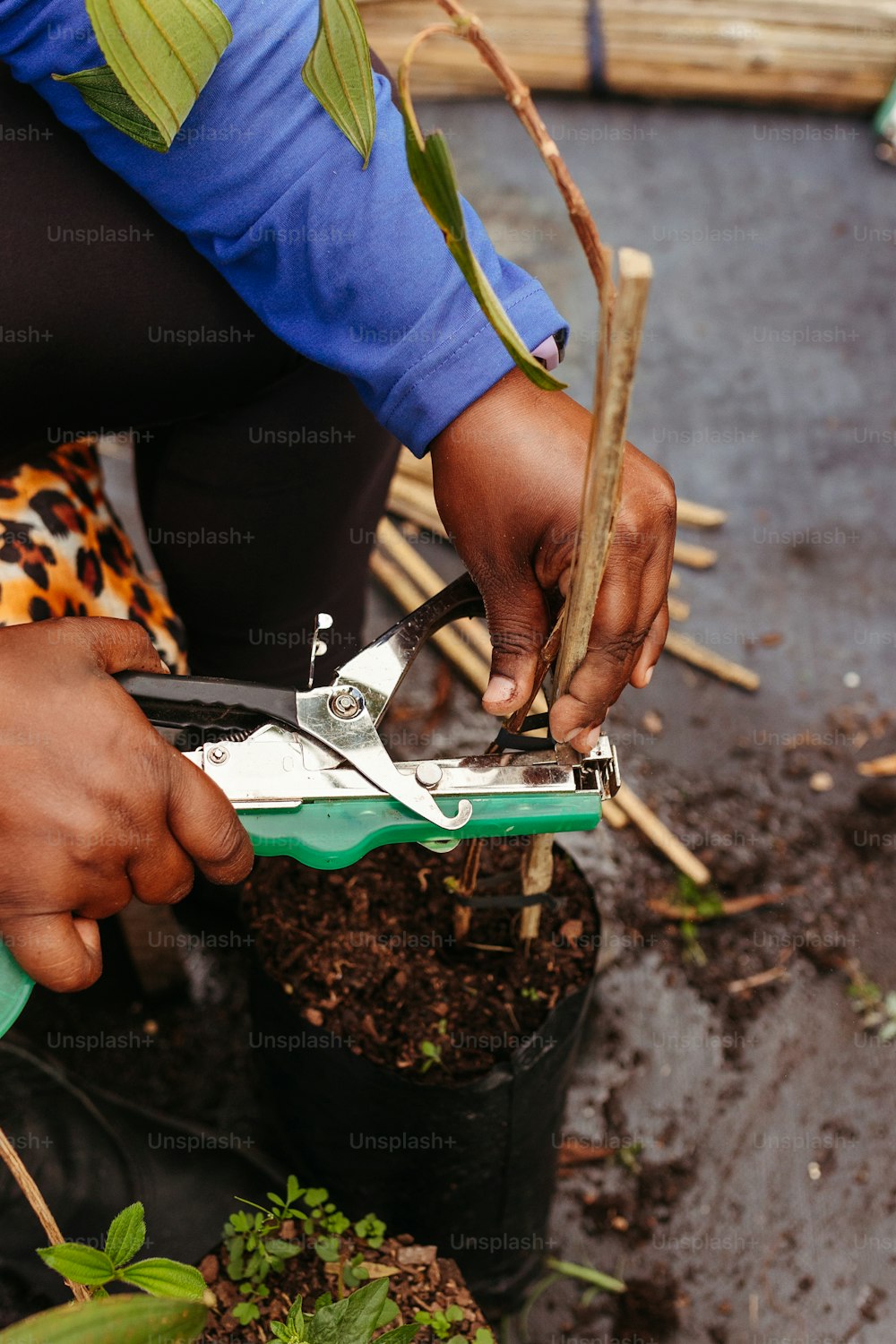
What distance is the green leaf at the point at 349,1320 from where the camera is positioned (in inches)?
32.6

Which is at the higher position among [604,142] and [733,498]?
[604,142]

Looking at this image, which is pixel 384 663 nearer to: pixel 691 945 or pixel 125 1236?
pixel 125 1236

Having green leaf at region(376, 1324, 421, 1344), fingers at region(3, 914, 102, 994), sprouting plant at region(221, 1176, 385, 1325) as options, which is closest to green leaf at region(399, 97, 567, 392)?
fingers at region(3, 914, 102, 994)

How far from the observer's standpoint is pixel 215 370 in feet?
3.80

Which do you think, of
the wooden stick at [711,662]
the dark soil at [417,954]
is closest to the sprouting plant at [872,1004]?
the wooden stick at [711,662]

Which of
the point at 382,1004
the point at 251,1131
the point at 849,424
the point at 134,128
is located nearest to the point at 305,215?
the point at 134,128

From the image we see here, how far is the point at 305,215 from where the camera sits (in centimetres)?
99

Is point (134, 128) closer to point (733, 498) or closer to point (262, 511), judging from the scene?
point (262, 511)

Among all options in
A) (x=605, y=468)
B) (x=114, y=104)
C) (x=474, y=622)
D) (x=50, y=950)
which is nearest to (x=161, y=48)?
(x=114, y=104)

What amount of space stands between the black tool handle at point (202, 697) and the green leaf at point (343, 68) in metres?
0.43

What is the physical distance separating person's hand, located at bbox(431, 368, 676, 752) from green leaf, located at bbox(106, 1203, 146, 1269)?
0.48 metres

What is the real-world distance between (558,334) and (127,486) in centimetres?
135

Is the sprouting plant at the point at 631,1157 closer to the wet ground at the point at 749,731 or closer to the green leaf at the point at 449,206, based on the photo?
the wet ground at the point at 749,731

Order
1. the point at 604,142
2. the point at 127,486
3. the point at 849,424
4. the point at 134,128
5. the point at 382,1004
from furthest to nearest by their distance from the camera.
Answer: the point at 604,142 → the point at 849,424 → the point at 127,486 → the point at 382,1004 → the point at 134,128
